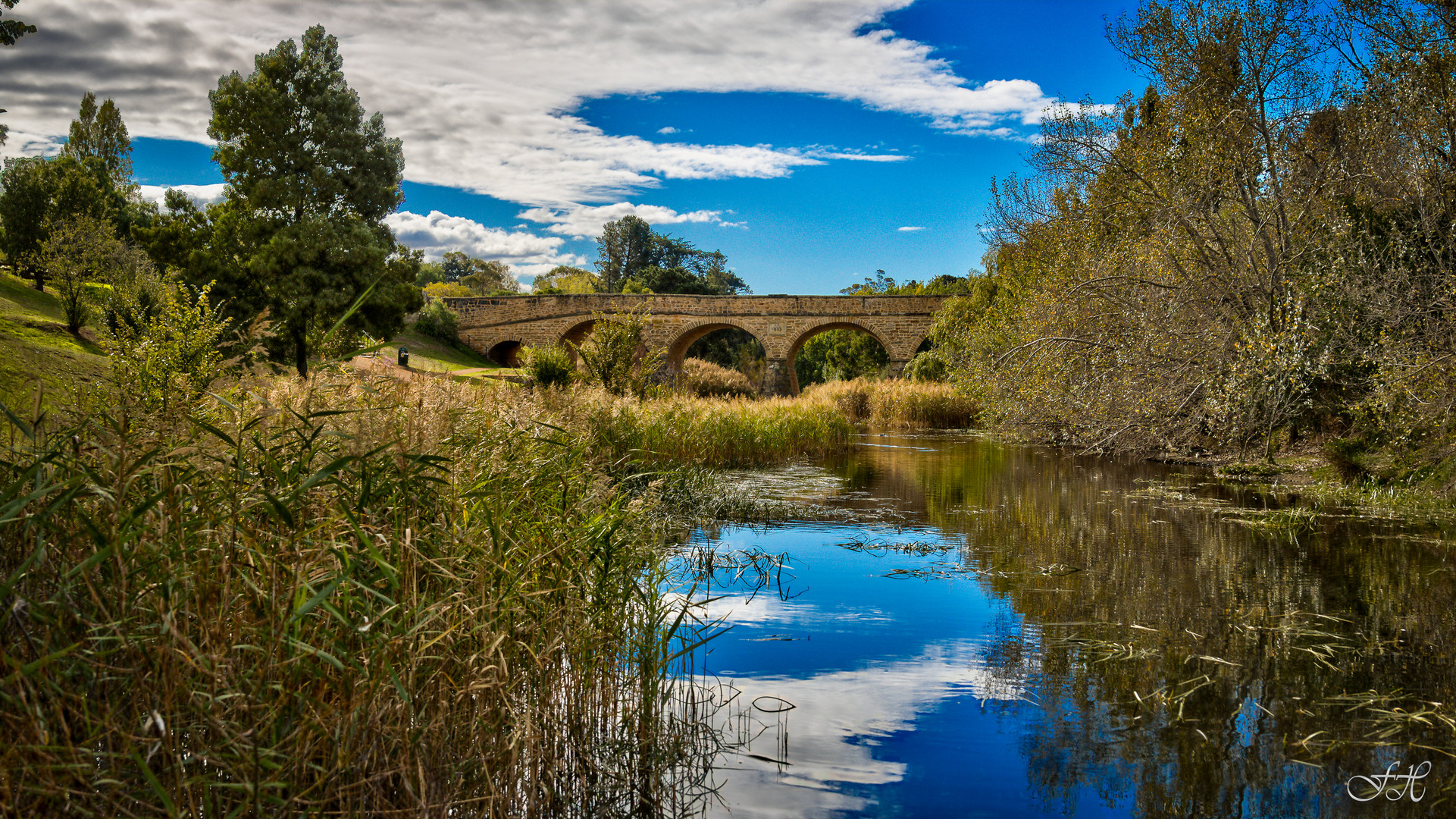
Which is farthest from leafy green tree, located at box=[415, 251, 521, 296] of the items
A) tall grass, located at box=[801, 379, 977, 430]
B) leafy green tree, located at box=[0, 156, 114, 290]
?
tall grass, located at box=[801, 379, 977, 430]

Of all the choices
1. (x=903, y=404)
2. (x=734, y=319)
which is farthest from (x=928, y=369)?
(x=734, y=319)

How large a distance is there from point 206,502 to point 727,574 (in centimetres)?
439

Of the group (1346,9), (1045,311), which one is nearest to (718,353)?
(1045,311)

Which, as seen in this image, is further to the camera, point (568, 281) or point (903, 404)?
point (568, 281)

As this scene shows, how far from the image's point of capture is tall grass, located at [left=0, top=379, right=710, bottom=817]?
6.79 feet

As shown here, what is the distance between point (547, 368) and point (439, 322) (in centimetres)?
2632

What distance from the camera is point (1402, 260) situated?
970cm

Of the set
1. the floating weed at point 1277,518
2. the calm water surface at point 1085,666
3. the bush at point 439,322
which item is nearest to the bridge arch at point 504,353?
the bush at point 439,322

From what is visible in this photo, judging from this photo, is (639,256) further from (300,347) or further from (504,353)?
(300,347)

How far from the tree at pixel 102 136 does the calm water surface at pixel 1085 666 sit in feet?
172

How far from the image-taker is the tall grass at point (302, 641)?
2.07 m

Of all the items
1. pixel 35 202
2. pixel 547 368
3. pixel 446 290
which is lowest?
pixel 547 368

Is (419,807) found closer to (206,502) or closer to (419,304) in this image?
(206,502)

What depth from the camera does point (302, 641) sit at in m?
2.42
